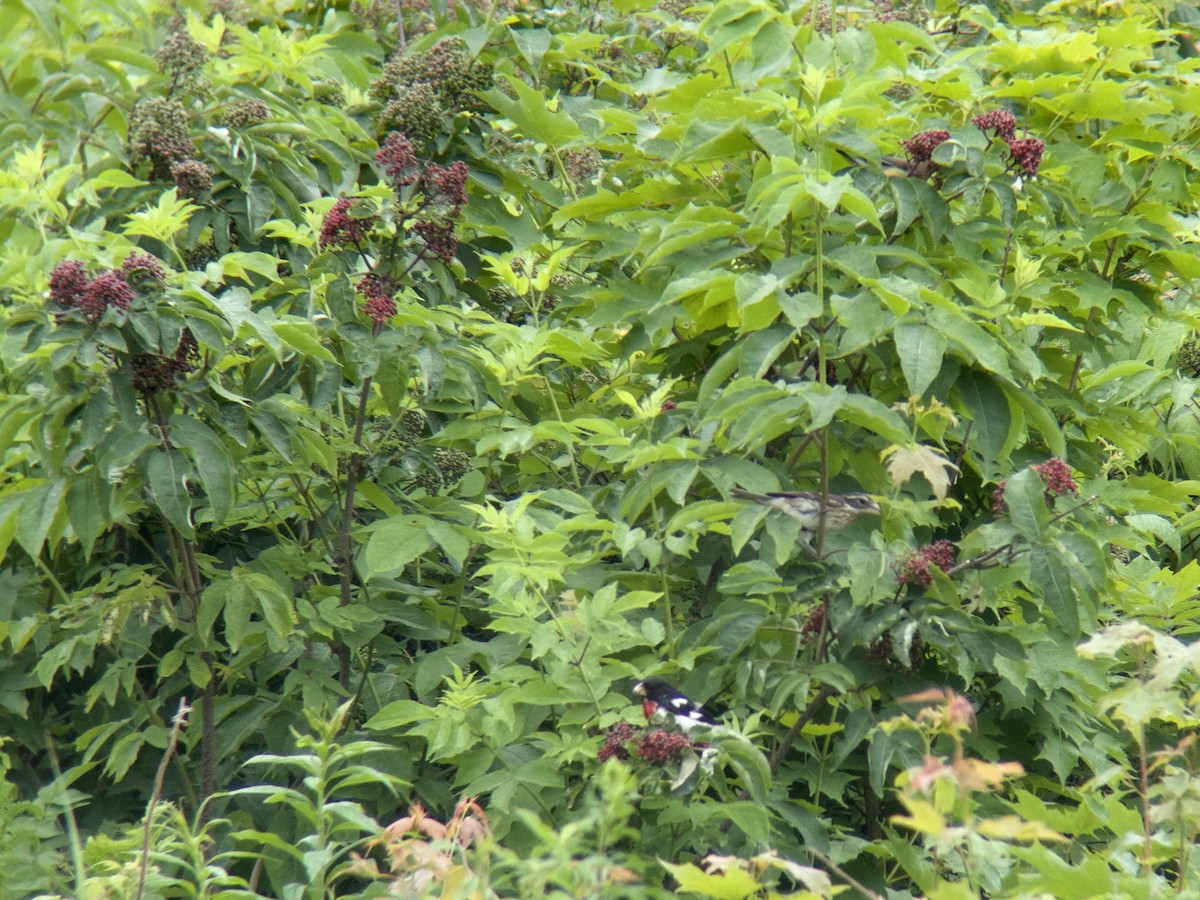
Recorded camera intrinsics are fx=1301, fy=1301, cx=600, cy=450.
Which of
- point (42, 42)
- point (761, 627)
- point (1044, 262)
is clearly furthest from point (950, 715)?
point (42, 42)

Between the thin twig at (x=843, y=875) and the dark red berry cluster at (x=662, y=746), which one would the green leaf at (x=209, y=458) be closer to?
the dark red berry cluster at (x=662, y=746)

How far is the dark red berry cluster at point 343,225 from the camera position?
263 cm

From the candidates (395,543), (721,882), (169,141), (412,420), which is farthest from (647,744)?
(169,141)

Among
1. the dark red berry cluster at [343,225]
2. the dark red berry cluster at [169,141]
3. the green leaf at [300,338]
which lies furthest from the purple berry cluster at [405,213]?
the dark red berry cluster at [169,141]

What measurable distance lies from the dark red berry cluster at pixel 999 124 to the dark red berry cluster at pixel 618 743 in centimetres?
132

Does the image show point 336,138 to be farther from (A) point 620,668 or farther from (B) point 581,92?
(A) point 620,668

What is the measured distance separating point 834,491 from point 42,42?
2778 mm

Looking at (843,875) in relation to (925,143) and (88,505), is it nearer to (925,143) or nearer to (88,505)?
(925,143)

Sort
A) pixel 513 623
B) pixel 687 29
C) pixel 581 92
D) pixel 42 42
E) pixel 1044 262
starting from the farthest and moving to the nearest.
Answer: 1. pixel 581 92
2. pixel 42 42
3. pixel 687 29
4. pixel 1044 262
5. pixel 513 623

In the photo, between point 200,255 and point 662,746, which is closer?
point 662,746

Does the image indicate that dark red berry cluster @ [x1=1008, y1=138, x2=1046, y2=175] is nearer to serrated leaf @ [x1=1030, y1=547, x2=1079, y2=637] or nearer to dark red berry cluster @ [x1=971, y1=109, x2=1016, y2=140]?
dark red berry cluster @ [x1=971, y1=109, x2=1016, y2=140]

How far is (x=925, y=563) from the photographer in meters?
2.14

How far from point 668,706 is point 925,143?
1.16 metres

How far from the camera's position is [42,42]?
3.88m
